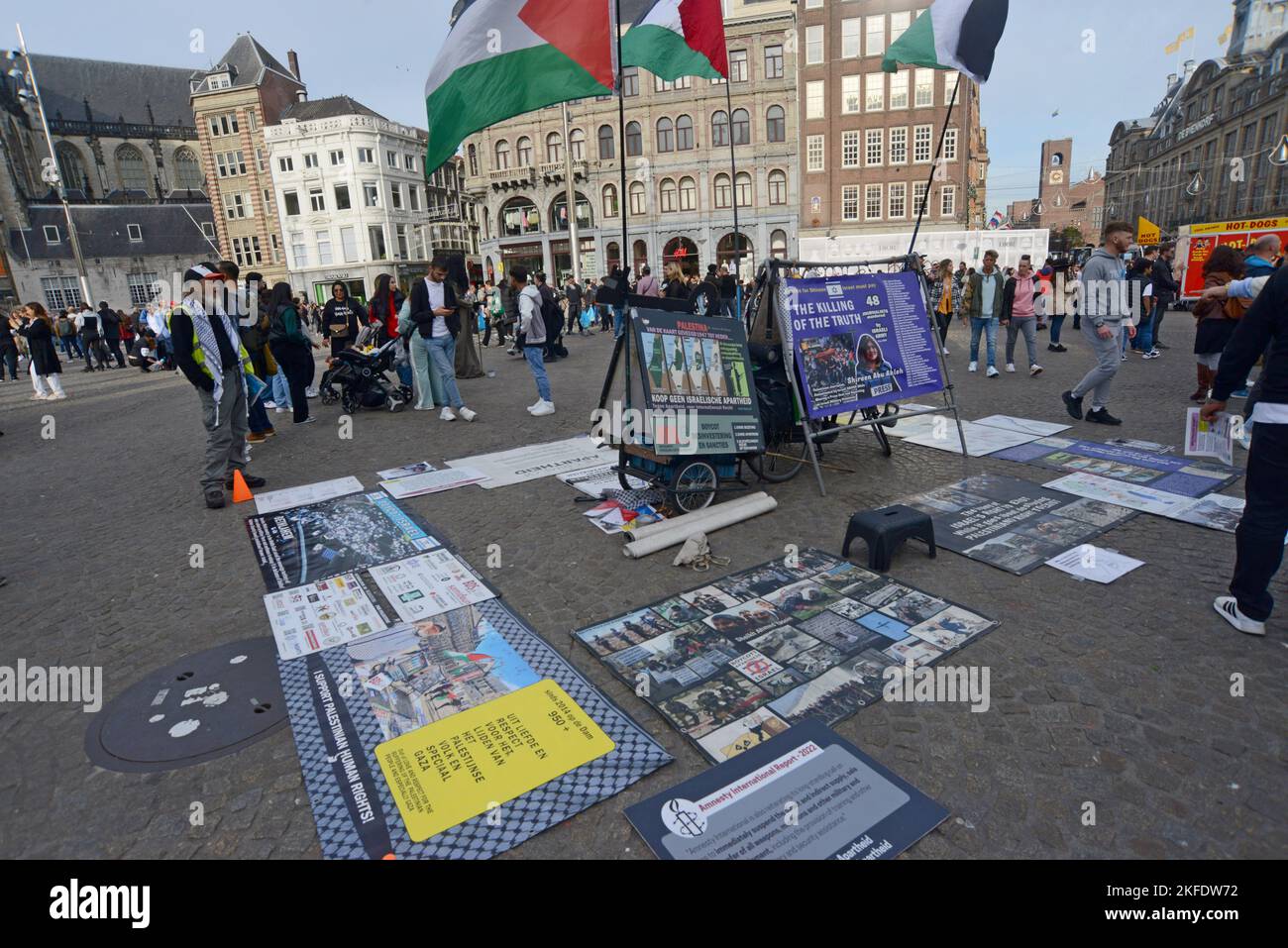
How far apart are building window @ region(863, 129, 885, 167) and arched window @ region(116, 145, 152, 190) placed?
6934 cm

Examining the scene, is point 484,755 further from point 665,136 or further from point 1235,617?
point 665,136

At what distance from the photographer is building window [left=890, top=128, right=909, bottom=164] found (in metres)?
43.5

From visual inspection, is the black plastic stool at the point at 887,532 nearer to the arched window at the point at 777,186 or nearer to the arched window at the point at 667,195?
the arched window at the point at 667,195

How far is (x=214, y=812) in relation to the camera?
2600 millimetres

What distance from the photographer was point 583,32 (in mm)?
5293

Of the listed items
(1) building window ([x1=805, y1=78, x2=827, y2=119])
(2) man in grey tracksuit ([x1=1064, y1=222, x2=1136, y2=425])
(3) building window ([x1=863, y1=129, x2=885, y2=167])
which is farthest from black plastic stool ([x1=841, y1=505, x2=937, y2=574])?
(1) building window ([x1=805, y1=78, x2=827, y2=119])

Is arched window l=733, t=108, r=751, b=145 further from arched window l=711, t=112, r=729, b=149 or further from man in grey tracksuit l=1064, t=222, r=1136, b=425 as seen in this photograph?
man in grey tracksuit l=1064, t=222, r=1136, b=425

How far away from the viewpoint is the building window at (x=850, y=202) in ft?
147

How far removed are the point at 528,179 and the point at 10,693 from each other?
157ft

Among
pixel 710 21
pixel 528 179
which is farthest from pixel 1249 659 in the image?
pixel 528 179

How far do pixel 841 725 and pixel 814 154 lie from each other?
4844 centimetres

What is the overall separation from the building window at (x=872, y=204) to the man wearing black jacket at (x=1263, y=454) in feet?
152

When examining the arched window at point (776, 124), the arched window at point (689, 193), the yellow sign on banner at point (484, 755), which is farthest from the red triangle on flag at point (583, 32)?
the arched window at point (776, 124)
